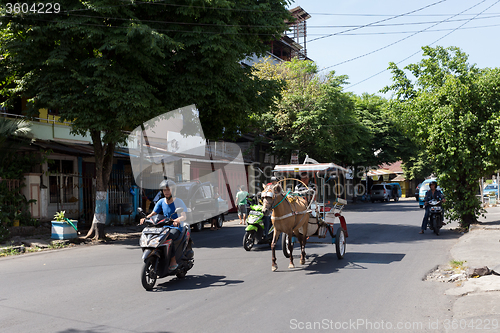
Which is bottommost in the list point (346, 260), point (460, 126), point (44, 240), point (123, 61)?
point (346, 260)

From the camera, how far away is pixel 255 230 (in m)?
12.2

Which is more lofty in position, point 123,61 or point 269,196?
point 123,61

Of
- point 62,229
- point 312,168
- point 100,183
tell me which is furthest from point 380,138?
point 62,229

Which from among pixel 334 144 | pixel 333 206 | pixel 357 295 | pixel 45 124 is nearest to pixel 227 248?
pixel 333 206

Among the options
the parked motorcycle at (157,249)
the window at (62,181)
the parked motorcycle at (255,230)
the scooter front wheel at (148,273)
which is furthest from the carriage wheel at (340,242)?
the window at (62,181)

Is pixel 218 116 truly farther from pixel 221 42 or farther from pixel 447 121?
pixel 447 121

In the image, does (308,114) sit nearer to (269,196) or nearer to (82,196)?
(82,196)

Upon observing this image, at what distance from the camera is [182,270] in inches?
322

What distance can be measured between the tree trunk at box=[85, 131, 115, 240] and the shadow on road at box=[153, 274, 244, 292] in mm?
7725

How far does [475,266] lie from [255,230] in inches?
227

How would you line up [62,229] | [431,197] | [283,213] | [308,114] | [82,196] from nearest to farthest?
[283,213], [62,229], [431,197], [82,196], [308,114]

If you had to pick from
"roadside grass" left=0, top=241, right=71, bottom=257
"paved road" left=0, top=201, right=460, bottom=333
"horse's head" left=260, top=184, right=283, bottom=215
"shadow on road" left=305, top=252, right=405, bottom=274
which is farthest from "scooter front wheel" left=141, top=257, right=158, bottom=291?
"roadside grass" left=0, top=241, right=71, bottom=257

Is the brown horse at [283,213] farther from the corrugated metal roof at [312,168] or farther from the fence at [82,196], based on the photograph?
the fence at [82,196]

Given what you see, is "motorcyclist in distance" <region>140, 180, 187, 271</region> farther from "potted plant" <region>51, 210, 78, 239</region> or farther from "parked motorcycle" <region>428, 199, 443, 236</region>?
"parked motorcycle" <region>428, 199, 443, 236</region>
